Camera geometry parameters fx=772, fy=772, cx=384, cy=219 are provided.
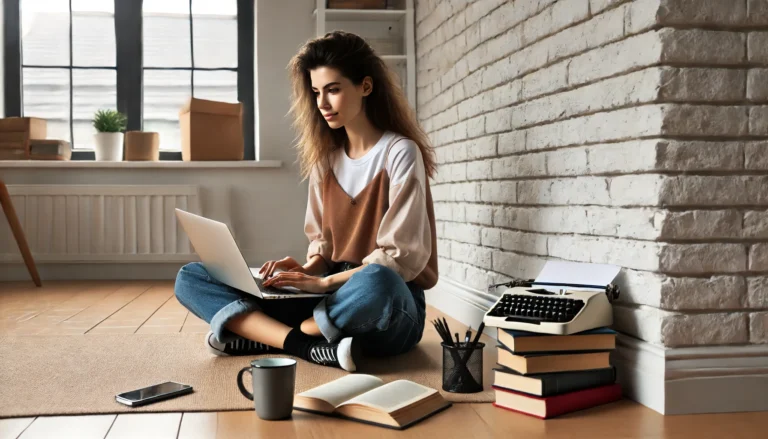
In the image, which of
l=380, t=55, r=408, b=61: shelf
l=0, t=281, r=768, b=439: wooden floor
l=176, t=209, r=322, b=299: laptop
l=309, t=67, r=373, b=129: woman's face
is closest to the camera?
l=0, t=281, r=768, b=439: wooden floor

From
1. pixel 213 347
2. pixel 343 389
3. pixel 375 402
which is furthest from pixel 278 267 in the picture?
pixel 375 402

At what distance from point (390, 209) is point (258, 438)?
84cm

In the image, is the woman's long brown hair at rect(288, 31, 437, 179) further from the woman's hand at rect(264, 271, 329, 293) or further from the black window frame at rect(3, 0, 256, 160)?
the black window frame at rect(3, 0, 256, 160)

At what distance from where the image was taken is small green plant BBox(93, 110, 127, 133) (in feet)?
14.0

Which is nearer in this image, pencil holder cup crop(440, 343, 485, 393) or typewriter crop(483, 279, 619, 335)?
typewriter crop(483, 279, 619, 335)

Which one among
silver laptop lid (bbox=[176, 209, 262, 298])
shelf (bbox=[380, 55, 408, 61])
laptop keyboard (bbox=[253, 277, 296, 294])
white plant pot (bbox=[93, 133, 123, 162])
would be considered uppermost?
shelf (bbox=[380, 55, 408, 61])

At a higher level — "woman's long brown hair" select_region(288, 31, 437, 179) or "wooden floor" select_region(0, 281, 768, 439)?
"woman's long brown hair" select_region(288, 31, 437, 179)

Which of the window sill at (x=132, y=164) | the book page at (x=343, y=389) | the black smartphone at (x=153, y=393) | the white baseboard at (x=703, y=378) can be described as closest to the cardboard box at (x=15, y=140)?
the window sill at (x=132, y=164)

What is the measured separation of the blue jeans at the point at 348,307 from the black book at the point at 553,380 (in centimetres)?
38

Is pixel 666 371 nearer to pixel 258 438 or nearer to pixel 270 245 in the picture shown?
pixel 258 438

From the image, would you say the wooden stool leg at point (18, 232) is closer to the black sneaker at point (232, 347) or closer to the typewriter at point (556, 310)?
the black sneaker at point (232, 347)

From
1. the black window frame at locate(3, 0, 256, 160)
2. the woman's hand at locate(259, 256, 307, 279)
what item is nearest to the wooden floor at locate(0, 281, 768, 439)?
the woman's hand at locate(259, 256, 307, 279)

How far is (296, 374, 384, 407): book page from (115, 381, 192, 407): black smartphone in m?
0.32

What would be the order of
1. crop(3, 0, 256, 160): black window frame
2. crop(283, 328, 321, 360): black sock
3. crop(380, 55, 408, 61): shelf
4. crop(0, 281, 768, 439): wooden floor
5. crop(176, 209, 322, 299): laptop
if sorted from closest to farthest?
crop(0, 281, 768, 439): wooden floor → crop(176, 209, 322, 299): laptop → crop(283, 328, 321, 360): black sock → crop(380, 55, 408, 61): shelf → crop(3, 0, 256, 160): black window frame
